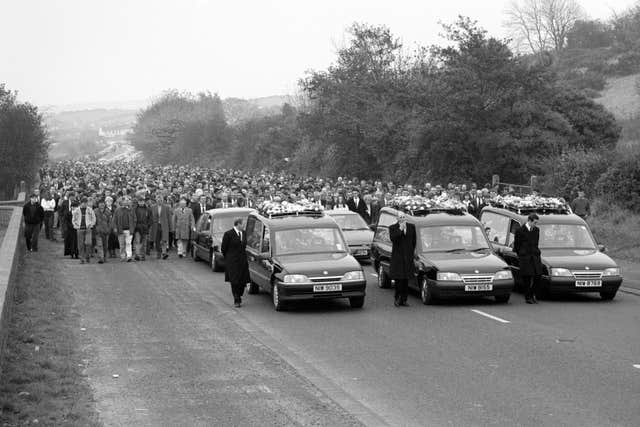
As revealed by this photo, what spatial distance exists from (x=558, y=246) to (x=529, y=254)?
5.09ft

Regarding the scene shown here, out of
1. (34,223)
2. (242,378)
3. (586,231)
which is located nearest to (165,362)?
(242,378)

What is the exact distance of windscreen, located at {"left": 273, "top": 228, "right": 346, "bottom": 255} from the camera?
18.2 metres

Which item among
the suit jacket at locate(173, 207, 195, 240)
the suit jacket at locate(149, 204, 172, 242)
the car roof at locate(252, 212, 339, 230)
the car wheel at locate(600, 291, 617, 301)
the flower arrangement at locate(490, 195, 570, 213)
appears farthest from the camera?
the suit jacket at locate(149, 204, 172, 242)

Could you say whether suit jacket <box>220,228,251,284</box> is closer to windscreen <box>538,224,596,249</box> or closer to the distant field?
windscreen <box>538,224,596,249</box>

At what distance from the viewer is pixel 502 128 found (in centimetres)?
4100

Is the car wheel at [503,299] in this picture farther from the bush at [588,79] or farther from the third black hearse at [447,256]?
the bush at [588,79]

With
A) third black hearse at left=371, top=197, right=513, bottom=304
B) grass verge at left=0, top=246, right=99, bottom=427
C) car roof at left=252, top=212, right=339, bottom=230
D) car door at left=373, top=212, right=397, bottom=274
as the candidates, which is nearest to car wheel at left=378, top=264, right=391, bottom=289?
third black hearse at left=371, top=197, right=513, bottom=304

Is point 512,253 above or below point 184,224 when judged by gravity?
below

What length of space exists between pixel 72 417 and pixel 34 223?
20.1 metres

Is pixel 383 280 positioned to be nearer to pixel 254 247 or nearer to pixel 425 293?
pixel 425 293

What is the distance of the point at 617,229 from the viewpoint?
29094mm

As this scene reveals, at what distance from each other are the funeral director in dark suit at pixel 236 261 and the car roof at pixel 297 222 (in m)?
0.83

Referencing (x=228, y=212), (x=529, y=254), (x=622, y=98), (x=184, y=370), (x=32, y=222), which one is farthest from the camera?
(x=622, y=98)

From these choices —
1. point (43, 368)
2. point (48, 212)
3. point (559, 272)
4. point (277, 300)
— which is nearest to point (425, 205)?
point (559, 272)
